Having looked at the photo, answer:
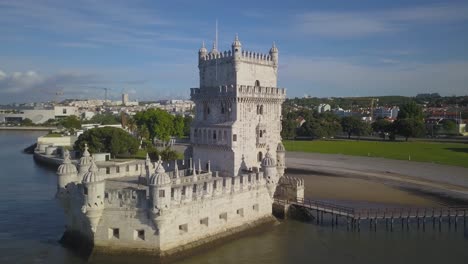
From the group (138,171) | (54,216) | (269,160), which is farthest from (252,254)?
(54,216)

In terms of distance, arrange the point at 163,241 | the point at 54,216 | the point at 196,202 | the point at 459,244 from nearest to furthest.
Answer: the point at 163,241
the point at 196,202
the point at 459,244
the point at 54,216

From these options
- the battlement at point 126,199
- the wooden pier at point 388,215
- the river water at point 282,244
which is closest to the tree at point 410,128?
the river water at point 282,244

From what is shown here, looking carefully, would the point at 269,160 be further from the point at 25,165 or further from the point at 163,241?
the point at 25,165

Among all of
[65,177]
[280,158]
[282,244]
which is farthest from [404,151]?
[65,177]

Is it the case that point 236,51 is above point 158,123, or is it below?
above


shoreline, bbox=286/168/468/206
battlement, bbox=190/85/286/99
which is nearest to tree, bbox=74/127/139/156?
shoreline, bbox=286/168/468/206

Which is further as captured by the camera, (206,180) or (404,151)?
(404,151)

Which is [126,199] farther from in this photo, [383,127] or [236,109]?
[383,127]

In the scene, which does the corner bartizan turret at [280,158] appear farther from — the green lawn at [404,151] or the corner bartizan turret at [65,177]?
the green lawn at [404,151]
